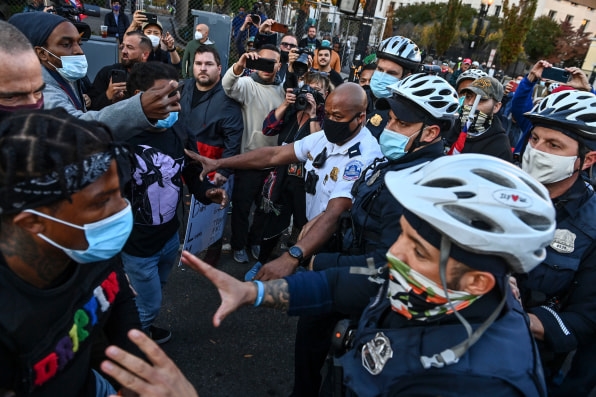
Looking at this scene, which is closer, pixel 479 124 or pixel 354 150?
pixel 354 150

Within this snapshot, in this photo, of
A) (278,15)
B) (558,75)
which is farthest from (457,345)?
(278,15)

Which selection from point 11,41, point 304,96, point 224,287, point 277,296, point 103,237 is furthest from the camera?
point 304,96

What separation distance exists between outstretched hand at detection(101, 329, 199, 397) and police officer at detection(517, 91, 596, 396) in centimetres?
171

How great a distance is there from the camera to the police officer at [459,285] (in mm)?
1253

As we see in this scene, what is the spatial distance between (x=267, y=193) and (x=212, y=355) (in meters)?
1.66

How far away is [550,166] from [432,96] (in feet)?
2.57

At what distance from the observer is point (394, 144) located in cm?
254

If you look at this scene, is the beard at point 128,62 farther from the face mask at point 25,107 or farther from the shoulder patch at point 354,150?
the shoulder patch at point 354,150

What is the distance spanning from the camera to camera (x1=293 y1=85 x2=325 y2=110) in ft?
13.9

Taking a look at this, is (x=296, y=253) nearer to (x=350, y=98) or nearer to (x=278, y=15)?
(x=350, y=98)

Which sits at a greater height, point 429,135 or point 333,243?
point 429,135

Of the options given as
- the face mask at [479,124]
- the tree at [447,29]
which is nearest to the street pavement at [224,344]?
the face mask at [479,124]

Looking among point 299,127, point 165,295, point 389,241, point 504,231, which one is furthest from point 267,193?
point 504,231

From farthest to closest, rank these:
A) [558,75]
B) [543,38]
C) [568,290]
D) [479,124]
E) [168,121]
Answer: [543,38], [558,75], [479,124], [168,121], [568,290]
